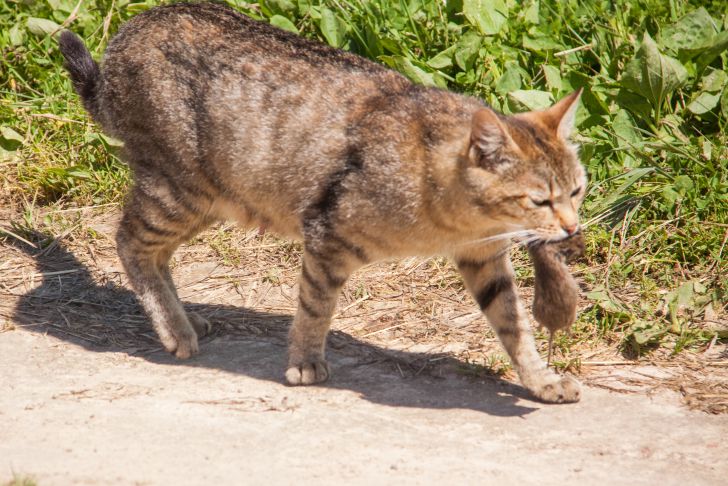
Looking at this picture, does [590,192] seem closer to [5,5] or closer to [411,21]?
[411,21]

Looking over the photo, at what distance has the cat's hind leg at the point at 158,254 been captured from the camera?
451 centimetres

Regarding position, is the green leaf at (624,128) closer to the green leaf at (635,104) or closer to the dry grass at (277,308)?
the green leaf at (635,104)

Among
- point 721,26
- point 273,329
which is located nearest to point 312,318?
point 273,329

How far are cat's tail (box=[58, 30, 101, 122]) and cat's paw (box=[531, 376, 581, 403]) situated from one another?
2.50 metres

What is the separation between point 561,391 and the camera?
13.2ft

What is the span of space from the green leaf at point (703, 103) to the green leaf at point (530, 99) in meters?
0.79

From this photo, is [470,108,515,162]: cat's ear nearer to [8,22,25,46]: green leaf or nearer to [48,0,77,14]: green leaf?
[48,0,77,14]: green leaf

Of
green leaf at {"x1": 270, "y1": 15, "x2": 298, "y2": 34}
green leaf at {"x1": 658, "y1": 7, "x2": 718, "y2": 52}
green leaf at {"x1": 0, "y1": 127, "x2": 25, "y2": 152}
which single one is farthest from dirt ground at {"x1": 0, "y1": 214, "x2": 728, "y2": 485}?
green leaf at {"x1": 658, "y1": 7, "x2": 718, "y2": 52}

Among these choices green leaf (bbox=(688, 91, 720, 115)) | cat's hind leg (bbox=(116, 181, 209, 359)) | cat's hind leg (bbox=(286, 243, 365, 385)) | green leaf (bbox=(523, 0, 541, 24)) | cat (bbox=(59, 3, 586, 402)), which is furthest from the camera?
green leaf (bbox=(523, 0, 541, 24))

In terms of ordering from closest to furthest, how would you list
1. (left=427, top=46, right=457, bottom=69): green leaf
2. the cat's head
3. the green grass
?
the cat's head, the green grass, (left=427, top=46, right=457, bottom=69): green leaf

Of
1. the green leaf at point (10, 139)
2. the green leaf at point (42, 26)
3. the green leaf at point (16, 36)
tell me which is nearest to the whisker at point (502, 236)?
the green leaf at point (10, 139)

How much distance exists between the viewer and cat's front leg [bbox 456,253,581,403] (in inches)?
159

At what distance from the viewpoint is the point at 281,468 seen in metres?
3.30

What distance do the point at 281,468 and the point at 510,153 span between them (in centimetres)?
149
